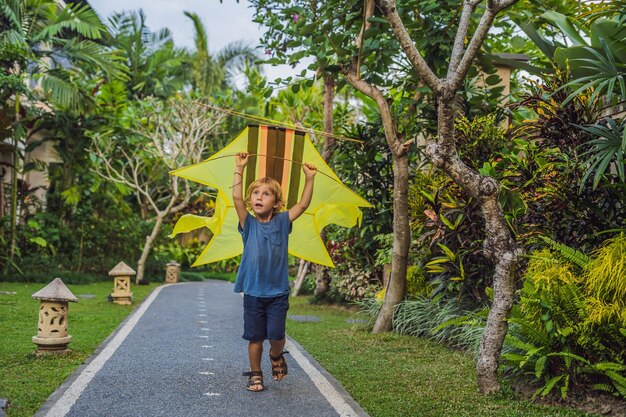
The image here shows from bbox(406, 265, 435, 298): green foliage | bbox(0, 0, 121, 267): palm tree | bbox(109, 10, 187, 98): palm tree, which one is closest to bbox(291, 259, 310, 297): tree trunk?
bbox(406, 265, 435, 298): green foliage

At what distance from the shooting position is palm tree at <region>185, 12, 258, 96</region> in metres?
29.6

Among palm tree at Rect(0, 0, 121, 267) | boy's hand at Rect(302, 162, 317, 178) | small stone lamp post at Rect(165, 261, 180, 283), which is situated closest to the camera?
boy's hand at Rect(302, 162, 317, 178)

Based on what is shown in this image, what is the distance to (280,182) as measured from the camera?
6957mm

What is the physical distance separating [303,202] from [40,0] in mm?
14220

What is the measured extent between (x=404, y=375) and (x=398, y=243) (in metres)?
3.17

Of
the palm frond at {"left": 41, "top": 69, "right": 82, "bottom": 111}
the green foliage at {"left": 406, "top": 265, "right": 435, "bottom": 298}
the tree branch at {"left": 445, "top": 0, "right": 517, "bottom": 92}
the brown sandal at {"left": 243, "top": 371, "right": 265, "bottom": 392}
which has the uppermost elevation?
the palm frond at {"left": 41, "top": 69, "right": 82, "bottom": 111}

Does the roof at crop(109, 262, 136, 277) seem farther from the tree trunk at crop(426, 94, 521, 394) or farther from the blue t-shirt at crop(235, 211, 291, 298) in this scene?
the tree trunk at crop(426, 94, 521, 394)

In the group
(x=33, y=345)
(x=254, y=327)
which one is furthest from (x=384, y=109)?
(x=33, y=345)

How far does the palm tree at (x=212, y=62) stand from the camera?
2956 cm

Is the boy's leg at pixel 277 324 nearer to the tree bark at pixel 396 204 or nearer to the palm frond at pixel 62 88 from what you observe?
the tree bark at pixel 396 204

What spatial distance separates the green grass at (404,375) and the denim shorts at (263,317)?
0.87 meters

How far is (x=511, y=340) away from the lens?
6.08 m

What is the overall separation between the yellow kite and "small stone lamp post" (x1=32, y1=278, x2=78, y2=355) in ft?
5.21

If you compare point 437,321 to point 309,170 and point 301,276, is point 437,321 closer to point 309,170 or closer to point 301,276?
point 309,170
